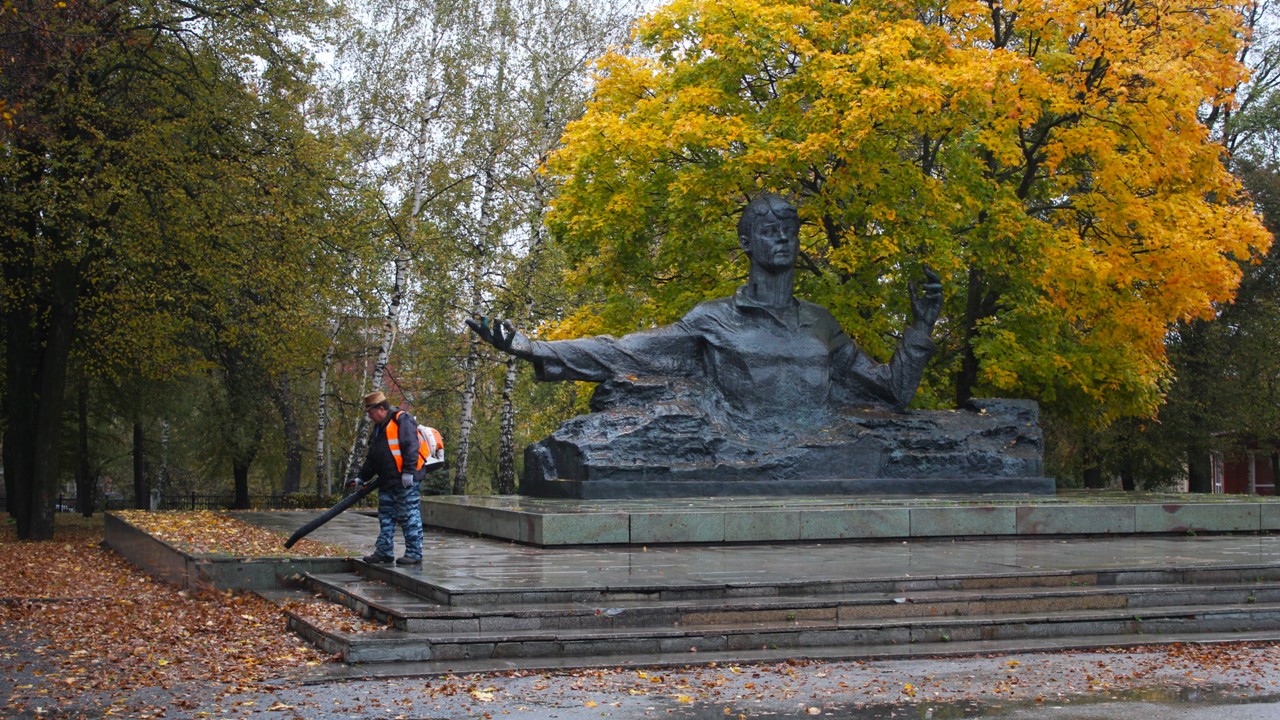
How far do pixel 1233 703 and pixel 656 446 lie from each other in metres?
8.76

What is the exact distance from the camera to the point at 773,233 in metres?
16.8

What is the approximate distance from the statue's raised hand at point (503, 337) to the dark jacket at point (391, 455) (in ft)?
9.28

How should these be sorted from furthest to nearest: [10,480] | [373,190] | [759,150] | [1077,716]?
[373,190] < [10,480] < [759,150] < [1077,716]

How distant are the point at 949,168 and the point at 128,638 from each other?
1595 cm

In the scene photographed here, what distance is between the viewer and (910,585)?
1021cm

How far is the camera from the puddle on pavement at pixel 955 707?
271 inches

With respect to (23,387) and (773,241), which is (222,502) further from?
(773,241)

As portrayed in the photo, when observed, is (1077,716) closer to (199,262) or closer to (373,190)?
(199,262)

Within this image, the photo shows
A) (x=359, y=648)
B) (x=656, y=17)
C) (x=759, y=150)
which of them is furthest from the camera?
(x=656, y=17)

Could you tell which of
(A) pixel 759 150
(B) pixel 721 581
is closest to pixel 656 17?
(A) pixel 759 150

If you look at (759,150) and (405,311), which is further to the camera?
(405,311)

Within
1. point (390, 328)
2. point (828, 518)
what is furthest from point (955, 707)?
point (390, 328)

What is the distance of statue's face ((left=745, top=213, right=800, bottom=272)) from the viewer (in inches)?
658

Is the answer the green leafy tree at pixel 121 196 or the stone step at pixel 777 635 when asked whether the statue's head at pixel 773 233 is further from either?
the green leafy tree at pixel 121 196
